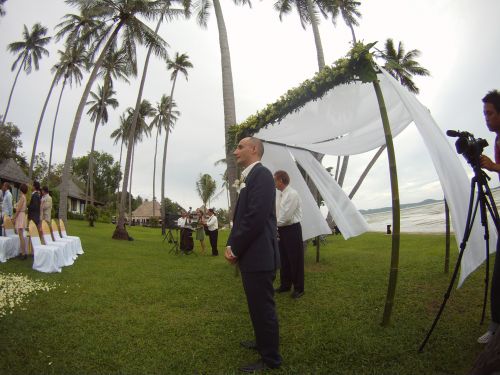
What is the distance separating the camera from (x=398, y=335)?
3418mm

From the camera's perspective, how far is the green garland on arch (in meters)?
4.12

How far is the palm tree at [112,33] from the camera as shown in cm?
1485

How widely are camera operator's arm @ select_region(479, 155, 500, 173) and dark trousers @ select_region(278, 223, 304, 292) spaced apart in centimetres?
315

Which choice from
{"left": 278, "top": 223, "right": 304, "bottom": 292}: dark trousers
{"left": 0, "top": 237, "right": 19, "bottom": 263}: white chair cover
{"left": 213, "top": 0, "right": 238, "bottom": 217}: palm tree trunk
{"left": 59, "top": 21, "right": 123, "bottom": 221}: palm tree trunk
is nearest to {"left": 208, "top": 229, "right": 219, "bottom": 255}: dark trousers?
{"left": 213, "top": 0, "right": 238, "bottom": 217}: palm tree trunk

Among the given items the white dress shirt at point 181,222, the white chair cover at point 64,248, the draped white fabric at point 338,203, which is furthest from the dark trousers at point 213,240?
the draped white fabric at point 338,203

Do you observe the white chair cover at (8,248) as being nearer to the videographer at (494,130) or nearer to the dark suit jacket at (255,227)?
the dark suit jacket at (255,227)

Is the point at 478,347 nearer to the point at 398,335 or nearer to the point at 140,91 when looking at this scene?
the point at 398,335

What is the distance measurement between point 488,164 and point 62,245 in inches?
368

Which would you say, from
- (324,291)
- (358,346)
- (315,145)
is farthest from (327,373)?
(315,145)

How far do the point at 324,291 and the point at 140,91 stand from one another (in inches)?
742

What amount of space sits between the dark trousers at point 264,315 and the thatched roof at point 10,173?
32357 mm

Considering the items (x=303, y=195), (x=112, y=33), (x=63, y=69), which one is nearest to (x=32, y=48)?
(x=63, y=69)

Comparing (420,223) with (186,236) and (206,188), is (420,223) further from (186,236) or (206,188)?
(206,188)

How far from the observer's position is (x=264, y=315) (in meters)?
2.76
